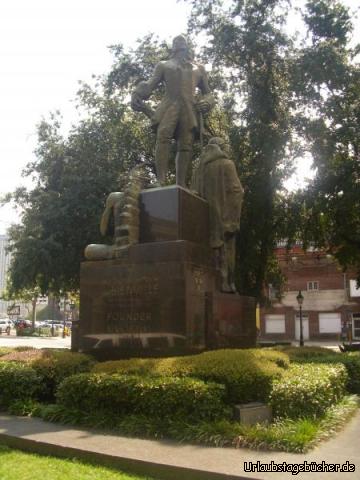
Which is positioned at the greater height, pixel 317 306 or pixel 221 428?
pixel 317 306

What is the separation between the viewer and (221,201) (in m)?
10.4

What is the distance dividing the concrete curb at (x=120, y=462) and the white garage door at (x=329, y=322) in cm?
4264

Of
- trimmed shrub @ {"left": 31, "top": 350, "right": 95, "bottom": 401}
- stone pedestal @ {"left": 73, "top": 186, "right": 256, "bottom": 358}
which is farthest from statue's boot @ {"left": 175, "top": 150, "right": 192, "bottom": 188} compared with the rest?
trimmed shrub @ {"left": 31, "top": 350, "right": 95, "bottom": 401}

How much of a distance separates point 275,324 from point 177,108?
3921cm

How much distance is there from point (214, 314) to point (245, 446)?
3791mm

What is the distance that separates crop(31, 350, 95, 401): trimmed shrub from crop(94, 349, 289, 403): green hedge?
0.55 m

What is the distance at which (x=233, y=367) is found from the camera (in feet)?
22.4

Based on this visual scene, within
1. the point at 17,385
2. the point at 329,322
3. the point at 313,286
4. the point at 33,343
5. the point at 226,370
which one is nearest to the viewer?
the point at 226,370

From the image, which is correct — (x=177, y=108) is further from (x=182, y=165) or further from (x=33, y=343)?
(x=33, y=343)

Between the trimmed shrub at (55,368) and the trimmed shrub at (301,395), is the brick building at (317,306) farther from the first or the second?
the trimmed shrub at (301,395)

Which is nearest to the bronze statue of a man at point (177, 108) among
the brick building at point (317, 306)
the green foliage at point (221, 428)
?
the green foliage at point (221, 428)

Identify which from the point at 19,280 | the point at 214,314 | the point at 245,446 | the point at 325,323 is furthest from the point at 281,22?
the point at 325,323

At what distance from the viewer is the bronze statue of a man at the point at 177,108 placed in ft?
34.5

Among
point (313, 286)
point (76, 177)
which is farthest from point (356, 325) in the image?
point (76, 177)
